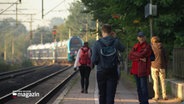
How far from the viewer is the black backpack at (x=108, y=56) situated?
8.59 m

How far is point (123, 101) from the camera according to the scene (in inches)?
522

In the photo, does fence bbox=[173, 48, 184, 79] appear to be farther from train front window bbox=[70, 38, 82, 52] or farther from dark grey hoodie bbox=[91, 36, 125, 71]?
train front window bbox=[70, 38, 82, 52]

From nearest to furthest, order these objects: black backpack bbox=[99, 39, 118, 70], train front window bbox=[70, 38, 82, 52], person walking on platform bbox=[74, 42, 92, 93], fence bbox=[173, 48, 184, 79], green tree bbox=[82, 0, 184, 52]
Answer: black backpack bbox=[99, 39, 118, 70] < fence bbox=[173, 48, 184, 79] < person walking on platform bbox=[74, 42, 92, 93] < green tree bbox=[82, 0, 184, 52] < train front window bbox=[70, 38, 82, 52]

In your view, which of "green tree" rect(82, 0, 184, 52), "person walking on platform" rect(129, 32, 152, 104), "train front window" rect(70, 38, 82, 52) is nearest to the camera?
"person walking on platform" rect(129, 32, 152, 104)

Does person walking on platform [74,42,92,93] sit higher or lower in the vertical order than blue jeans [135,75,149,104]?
higher

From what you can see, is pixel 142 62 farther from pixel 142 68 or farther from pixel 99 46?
pixel 99 46

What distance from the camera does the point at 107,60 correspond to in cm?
859

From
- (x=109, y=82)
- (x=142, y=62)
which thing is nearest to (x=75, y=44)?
(x=142, y=62)

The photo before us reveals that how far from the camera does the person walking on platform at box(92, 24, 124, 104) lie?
339 inches

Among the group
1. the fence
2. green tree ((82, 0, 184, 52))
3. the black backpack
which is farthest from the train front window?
the black backpack

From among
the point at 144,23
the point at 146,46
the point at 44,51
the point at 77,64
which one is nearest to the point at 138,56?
the point at 146,46

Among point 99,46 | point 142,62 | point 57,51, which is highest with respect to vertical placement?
point 99,46

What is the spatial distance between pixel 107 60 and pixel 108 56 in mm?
75

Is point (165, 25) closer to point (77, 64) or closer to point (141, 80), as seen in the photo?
point (77, 64)
